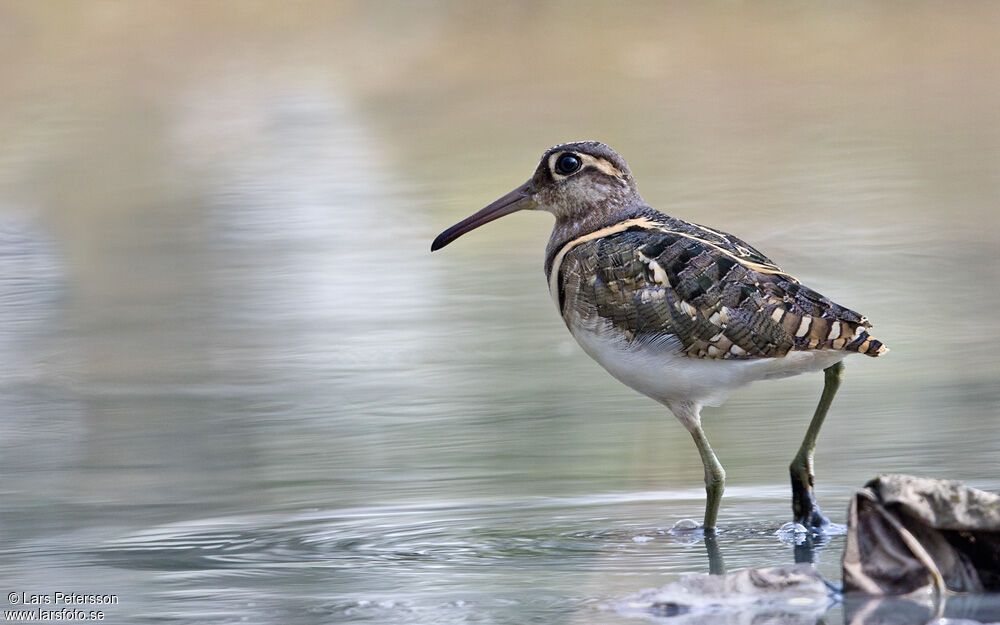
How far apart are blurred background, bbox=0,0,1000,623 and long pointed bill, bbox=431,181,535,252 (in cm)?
111

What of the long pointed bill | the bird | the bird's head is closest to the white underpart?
the bird

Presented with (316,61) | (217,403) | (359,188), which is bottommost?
(217,403)

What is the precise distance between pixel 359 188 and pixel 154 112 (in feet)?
21.0

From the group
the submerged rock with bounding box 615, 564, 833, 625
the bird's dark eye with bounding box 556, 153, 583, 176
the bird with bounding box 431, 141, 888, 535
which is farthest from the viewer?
the bird's dark eye with bounding box 556, 153, 583, 176

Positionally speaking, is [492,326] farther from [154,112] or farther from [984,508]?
[154,112]

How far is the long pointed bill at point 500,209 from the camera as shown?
9.33 metres

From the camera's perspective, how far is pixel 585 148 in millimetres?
9102

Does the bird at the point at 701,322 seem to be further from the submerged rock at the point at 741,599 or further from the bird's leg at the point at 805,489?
the submerged rock at the point at 741,599

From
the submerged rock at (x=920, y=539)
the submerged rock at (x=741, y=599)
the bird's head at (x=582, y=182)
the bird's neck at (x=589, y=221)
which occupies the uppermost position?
the bird's head at (x=582, y=182)

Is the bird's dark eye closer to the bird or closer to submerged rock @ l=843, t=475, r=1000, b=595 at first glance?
the bird

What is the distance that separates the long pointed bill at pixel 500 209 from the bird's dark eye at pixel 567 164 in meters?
0.22

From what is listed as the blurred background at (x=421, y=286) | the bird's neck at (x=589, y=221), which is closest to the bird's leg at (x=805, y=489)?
the blurred background at (x=421, y=286)

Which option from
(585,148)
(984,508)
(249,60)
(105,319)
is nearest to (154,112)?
(249,60)

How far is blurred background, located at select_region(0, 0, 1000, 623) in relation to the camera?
8.06 meters
